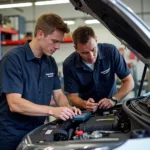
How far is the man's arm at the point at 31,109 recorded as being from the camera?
1496mm

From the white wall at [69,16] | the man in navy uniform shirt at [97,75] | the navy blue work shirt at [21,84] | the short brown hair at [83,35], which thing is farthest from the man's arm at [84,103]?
the white wall at [69,16]

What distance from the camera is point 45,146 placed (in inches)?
41.3

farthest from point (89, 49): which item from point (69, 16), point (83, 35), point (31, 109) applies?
point (69, 16)

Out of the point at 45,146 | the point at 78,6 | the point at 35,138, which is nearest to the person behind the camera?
the point at 45,146

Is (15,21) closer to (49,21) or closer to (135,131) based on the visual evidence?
(49,21)

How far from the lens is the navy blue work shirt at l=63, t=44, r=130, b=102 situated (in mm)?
2186

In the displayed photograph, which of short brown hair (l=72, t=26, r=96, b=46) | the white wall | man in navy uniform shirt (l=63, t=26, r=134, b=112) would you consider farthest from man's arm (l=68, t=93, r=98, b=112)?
the white wall

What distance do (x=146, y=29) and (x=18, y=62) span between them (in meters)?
0.89

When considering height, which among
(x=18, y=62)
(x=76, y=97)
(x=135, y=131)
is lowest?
(x=76, y=97)

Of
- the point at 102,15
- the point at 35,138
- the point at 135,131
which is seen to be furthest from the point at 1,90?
the point at 135,131

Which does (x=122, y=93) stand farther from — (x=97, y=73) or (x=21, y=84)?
(x=21, y=84)

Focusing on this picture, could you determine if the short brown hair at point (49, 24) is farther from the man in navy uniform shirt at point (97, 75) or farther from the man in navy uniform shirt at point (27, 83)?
the man in navy uniform shirt at point (97, 75)

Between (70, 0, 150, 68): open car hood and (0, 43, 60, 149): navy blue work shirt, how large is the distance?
19.7 inches

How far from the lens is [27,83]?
1707 mm
